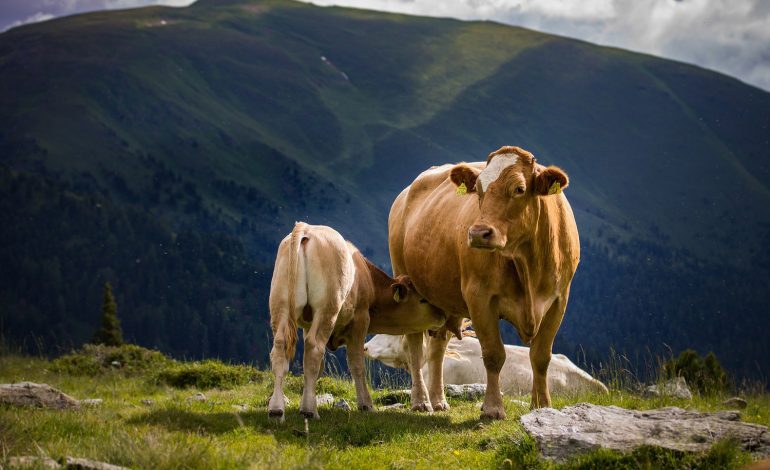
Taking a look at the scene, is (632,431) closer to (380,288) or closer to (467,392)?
(380,288)

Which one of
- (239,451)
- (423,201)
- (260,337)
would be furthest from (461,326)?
(260,337)

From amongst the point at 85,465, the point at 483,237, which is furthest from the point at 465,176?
the point at 85,465

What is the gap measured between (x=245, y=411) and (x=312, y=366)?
5.29 ft

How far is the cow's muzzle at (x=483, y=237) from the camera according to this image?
35.2ft

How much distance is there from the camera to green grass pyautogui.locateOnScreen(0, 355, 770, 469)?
26.7 feet

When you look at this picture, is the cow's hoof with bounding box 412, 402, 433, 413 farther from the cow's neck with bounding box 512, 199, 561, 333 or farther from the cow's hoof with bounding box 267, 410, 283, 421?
the cow's hoof with bounding box 267, 410, 283, 421

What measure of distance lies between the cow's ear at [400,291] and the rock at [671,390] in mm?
3956

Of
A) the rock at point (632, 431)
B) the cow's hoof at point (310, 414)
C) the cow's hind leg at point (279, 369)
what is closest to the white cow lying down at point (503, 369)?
the cow's hoof at point (310, 414)

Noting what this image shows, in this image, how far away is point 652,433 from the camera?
8.96 m

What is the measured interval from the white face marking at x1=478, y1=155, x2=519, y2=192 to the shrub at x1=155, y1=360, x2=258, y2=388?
787cm

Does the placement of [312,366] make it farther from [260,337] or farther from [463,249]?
[260,337]

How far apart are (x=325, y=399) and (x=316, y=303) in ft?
10.2

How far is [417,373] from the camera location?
1359cm

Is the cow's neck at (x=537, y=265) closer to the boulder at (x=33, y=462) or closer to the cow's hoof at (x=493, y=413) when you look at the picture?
the cow's hoof at (x=493, y=413)
